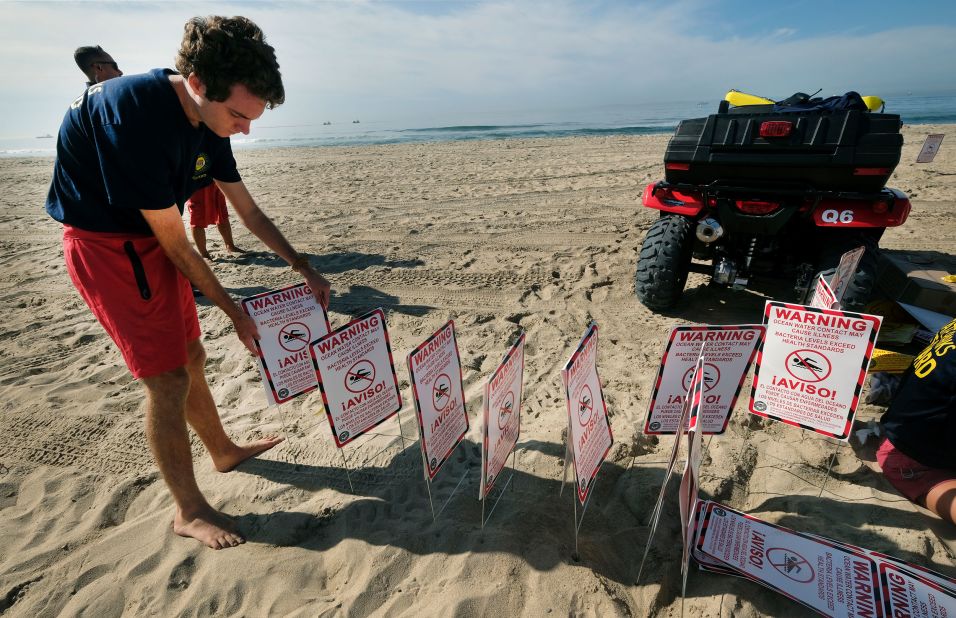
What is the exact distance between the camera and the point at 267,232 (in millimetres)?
2488

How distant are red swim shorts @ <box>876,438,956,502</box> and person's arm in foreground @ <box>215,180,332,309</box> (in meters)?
3.00

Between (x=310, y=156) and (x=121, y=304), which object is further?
(x=310, y=156)

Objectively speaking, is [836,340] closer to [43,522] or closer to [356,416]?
[356,416]

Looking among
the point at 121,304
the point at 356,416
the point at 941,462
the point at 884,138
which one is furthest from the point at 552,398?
the point at 884,138

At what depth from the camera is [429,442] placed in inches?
79.8

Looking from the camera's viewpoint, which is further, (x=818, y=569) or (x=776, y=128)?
(x=776, y=128)

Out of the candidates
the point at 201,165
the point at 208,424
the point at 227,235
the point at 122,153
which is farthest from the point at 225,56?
the point at 227,235

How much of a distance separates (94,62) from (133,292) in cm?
322

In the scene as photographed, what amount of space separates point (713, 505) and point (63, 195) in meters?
3.04

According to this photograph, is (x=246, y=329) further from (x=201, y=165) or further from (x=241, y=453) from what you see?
(x=241, y=453)

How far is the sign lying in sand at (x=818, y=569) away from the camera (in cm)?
161

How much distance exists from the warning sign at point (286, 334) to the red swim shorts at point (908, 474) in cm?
299

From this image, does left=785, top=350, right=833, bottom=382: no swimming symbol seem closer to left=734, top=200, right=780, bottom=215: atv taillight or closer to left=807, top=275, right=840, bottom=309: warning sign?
left=807, top=275, right=840, bottom=309: warning sign

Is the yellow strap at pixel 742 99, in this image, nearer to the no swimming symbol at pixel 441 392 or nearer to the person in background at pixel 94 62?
the no swimming symbol at pixel 441 392
